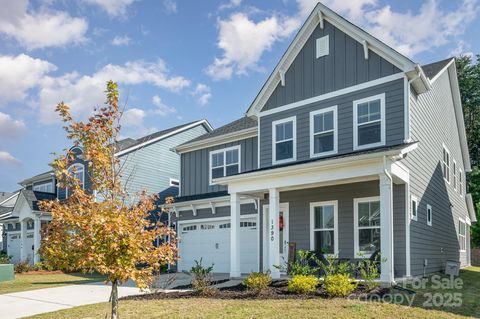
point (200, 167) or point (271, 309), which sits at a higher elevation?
point (200, 167)

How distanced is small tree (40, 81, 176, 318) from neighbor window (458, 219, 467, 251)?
18260 millimetres

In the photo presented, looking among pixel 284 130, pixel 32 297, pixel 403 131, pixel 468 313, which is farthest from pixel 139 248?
pixel 284 130

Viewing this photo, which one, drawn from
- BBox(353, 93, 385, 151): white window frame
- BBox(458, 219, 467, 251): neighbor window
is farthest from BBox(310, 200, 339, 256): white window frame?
BBox(458, 219, 467, 251): neighbor window

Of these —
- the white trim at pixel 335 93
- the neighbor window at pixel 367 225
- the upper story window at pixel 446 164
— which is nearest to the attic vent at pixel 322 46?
the white trim at pixel 335 93

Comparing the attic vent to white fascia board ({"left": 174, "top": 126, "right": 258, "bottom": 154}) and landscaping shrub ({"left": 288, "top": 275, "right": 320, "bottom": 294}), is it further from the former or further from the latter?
landscaping shrub ({"left": 288, "top": 275, "right": 320, "bottom": 294})

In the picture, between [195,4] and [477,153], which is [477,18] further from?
[477,153]

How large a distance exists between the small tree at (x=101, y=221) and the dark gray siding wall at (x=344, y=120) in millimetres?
8236

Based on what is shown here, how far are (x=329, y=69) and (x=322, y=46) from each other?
2.84ft

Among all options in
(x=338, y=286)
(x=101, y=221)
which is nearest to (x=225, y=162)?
(x=338, y=286)

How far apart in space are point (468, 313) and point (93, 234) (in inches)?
291

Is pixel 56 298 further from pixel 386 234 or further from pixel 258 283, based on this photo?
pixel 386 234

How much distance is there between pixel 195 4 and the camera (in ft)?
51.5

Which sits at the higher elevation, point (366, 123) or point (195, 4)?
point (195, 4)

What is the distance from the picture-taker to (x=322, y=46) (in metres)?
15.1
